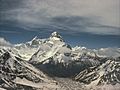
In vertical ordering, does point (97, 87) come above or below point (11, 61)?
below

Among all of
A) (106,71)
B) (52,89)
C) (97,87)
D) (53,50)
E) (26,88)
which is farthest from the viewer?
(53,50)

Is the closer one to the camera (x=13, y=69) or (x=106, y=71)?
(x=13, y=69)

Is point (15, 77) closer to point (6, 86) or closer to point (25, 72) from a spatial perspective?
point (25, 72)

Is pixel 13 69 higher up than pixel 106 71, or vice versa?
pixel 13 69

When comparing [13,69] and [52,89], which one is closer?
[52,89]

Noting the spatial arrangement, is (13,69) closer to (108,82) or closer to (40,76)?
(40,76)

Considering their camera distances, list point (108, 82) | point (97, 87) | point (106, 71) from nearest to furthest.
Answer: point (97, 87) < point (108, 82) < point (106, 71)

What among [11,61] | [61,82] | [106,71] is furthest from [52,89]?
[106,71]

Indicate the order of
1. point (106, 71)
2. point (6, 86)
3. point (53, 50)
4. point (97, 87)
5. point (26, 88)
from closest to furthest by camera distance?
point (6, 86) → point (26, 88) → point (97, 87) → point (106, 71) → point (53, 50)

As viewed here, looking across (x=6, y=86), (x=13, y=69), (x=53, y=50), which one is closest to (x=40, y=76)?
(x=13, y=69)
